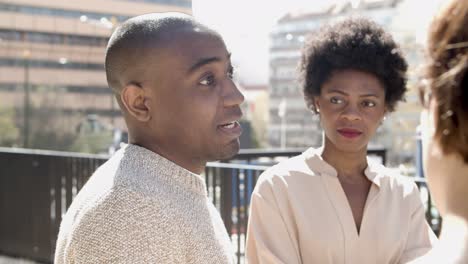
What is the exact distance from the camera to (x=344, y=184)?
2188mm

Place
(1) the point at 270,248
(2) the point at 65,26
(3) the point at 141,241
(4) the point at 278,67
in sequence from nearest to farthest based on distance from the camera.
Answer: (3) the point at 141,241 → (1) the point at 270,248 → (2) the point at 65,26 → (4) the point at 278,67

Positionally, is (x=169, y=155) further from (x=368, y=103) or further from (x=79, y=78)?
(x=79, y=78)

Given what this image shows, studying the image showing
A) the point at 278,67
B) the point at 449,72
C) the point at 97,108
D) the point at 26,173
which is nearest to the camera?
the point at 449,72

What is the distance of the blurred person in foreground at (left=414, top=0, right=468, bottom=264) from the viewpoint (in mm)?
819

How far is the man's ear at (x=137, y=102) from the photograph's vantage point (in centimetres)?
137

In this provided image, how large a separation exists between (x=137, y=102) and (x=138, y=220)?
30cm

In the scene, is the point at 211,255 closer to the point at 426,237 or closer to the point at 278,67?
the point at 426,237

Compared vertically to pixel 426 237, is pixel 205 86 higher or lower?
higher

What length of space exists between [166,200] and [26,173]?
5.51 m

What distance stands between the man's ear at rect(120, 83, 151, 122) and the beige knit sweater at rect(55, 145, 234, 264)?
0.26 feet

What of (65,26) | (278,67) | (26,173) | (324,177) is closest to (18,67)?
(65,26)

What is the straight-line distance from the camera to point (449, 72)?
0.81 metres

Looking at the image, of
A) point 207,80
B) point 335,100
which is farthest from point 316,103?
point 207,80

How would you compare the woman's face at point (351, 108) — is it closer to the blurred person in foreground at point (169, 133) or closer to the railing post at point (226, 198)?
the blurred person in foreground at point (169, 133)
